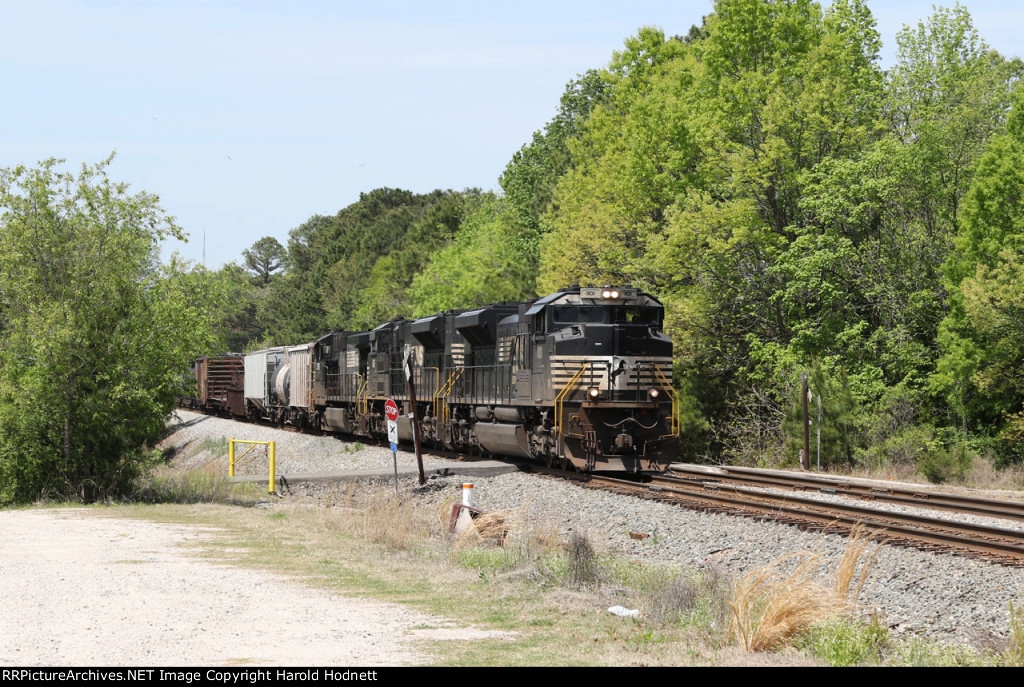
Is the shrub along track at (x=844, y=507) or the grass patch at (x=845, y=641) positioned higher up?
the shrub along track at (x=844, y=507)

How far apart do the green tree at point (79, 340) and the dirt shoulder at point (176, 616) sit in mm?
8063

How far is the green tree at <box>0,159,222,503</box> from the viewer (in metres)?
22.4

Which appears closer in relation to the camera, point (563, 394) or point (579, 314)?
point (563, 394)

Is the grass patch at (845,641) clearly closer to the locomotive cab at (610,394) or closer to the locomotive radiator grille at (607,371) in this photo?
the locomotive cab at (610,394)

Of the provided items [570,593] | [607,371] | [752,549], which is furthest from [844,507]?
[570,593]

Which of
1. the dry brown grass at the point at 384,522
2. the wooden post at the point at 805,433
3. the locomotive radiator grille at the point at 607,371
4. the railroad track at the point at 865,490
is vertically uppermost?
the locomotive radiator grille at the point at 607,371

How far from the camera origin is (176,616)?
32.1ft

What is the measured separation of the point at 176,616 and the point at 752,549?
303 inches

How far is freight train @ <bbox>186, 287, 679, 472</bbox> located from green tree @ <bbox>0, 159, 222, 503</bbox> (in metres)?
5.68

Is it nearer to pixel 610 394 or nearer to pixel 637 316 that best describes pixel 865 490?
pixel 610 394

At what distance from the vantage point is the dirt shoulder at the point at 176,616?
26.6 feet

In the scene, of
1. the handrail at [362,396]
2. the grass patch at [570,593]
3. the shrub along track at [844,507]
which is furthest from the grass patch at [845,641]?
the handrail at [362,396]

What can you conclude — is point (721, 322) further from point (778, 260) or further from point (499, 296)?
point (499, 296)

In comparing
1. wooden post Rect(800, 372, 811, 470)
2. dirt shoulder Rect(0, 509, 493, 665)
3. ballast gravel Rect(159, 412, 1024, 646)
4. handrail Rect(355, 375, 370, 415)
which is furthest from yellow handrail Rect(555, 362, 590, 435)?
handrail Rect(355, 375, 370, 415)
